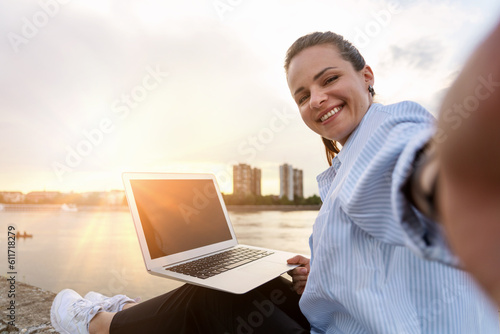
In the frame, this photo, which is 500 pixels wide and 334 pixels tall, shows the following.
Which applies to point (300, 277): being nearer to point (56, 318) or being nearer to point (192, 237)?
point (192, 237)

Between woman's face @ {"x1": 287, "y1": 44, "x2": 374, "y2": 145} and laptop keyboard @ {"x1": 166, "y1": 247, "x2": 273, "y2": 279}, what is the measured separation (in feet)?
2.69

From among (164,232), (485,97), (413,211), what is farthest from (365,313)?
(164,232)

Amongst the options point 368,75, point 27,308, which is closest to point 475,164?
point 368,75

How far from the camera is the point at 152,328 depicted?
129cm

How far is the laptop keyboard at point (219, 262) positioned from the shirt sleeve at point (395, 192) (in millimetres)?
960

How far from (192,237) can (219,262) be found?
10.4 inches

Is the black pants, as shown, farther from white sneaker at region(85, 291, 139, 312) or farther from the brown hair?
the brown hair

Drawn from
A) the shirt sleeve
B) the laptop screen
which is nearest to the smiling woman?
the shirt sleeve

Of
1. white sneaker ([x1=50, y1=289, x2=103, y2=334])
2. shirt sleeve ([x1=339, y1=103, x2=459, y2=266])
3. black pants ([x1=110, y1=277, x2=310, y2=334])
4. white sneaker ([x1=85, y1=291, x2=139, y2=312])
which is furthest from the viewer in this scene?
white sneaker ([x1=85, y1=291, x2=139, y2=312])

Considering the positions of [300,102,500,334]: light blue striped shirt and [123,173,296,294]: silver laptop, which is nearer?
[300,102,500,334]: light blue striped shirt

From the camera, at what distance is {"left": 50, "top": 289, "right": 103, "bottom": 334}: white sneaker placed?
1.57 m

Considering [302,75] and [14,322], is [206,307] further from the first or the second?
[14,322]

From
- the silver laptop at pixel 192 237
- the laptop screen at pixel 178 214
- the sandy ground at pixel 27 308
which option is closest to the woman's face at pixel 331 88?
the silver laptop at pixel 192 237

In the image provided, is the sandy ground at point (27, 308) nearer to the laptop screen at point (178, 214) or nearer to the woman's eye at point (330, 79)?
the laptop screen at point (178, 214)
